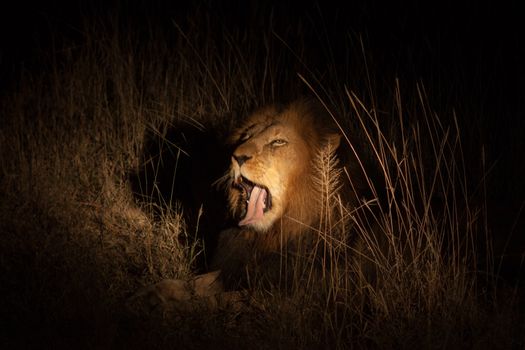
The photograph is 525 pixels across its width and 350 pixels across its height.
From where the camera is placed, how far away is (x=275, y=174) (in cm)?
358

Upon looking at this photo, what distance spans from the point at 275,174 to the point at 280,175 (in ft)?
0.11

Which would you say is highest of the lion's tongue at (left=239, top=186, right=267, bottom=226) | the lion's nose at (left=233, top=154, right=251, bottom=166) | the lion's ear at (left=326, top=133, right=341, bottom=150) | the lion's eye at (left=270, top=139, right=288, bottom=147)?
the lion's ear at (left=326, top=133, right=341, bottom=150)

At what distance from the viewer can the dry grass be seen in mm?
3100

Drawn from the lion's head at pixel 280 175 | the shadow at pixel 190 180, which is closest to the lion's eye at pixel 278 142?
the lion's head at pixel 280 175

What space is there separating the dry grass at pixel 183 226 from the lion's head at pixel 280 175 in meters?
0.13

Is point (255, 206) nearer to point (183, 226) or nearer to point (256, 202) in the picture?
point (256, 202)

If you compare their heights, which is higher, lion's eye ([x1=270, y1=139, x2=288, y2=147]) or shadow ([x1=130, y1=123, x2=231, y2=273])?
lion's eye ([x1=270, y1=139, x2=288, y2=147])

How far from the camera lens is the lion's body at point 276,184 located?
3.55 metres

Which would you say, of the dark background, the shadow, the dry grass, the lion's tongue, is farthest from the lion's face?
the dark background

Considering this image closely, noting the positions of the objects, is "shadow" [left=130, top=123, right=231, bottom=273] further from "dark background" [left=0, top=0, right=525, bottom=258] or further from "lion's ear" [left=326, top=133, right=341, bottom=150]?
"dark background" [left=0, top=0, right=525, bottom=258]

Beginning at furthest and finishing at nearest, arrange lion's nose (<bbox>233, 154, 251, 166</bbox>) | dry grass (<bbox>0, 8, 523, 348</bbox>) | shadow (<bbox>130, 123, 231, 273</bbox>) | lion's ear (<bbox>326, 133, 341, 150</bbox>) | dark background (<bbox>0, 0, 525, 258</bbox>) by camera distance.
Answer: dark background (<bbox>0, 0, 525, 258</bbox>) < shadow (<bbox>130, 123, 231, 273</bbox>) < lion's ear (<bbox>326, 133, 341, 150</bbox>) < lion's nose (<bbox>233, 154, 251, 166</bbox>) < dry grass (<bbox>0, 8, 523, 348</bbox>)

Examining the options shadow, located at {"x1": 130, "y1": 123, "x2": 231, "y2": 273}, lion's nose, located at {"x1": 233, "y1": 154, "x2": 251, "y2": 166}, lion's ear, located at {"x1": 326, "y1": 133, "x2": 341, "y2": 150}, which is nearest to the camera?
lion's nose, located at {"x1": 233, "y1": 154, "x2": 251, "y2": 166}

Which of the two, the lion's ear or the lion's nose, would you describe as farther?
the lion's ear

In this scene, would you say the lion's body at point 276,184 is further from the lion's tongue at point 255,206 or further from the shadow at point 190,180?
the shadow at point 190,180
